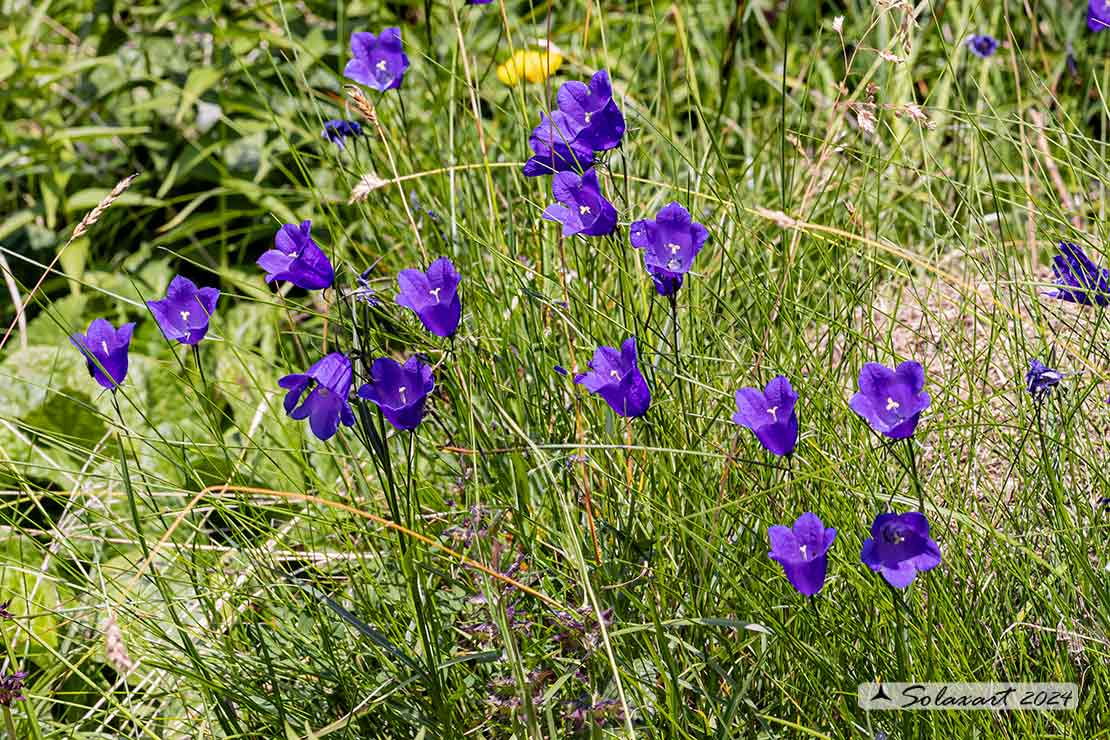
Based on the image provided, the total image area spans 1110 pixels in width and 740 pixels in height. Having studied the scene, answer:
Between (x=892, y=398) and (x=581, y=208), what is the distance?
481mm

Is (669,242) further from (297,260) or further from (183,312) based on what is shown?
(183,312)

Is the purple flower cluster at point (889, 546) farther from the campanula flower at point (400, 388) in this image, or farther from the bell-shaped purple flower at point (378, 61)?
the bell-shaped purple flower at point (378, 61)

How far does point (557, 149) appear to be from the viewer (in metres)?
1.73

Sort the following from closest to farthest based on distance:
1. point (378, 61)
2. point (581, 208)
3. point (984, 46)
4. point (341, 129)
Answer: point (581, 208)
point (378, 61)
point (341, 129)
point (984, 46)

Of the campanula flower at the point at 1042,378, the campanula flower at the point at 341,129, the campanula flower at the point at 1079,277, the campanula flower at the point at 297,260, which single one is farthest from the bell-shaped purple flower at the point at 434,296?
the campanula flower at the point at 341,129

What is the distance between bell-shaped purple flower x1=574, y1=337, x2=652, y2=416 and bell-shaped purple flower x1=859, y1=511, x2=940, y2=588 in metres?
0.33

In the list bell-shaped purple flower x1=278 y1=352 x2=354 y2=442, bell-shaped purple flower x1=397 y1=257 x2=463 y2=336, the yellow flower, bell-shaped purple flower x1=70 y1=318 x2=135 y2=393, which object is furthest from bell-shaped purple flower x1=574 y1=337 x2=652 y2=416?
the yellow flower

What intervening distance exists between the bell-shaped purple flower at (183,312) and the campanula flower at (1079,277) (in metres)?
1.15

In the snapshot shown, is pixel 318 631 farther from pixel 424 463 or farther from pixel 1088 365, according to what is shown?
pixel 1088 365

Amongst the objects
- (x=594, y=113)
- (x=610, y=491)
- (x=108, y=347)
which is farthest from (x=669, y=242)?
(x=108, y=347)

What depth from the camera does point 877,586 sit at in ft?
4.66

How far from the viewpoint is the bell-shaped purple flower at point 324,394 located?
1361 millimetres

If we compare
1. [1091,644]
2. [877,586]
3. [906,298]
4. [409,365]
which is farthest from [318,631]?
[906,298]

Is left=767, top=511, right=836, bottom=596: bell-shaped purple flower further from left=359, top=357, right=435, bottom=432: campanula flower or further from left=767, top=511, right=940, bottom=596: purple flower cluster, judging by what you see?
left=359, top=357, right=435, bottom=432: campanula flower
